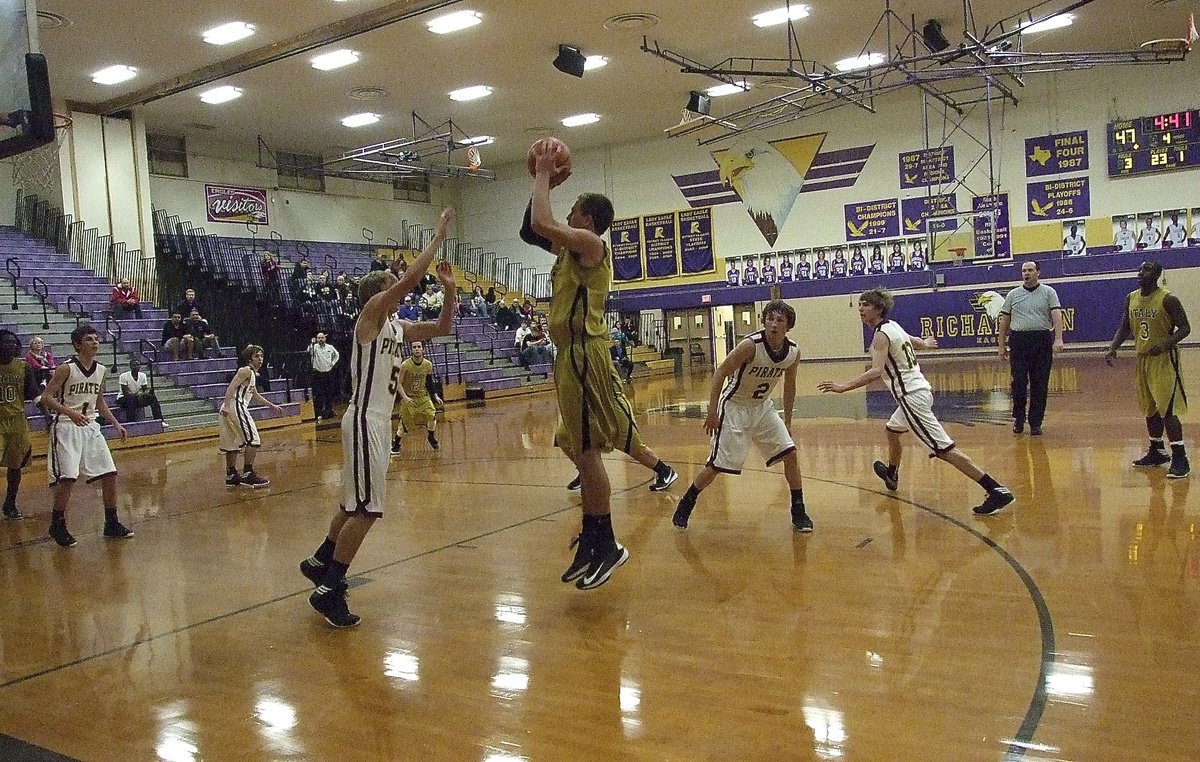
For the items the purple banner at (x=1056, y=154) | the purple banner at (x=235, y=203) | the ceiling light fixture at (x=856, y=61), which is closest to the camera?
the ceiling light fixture at (x=856, y=61)

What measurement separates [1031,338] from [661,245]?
687 inches

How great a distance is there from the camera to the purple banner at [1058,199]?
20.3 metres

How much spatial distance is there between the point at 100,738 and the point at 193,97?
18.9m

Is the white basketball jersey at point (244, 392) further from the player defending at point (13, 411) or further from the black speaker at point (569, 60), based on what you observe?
the black speaker at point (569, 60)

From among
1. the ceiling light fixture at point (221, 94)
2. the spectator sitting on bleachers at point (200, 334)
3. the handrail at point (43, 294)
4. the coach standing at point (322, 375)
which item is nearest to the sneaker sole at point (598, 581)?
the coach standing at point (322, 375)

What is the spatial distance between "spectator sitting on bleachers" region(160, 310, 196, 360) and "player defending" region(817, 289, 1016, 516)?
12486 millimetres

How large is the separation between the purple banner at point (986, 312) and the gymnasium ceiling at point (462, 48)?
5202 mm

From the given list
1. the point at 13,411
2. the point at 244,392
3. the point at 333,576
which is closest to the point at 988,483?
the point at 333,576

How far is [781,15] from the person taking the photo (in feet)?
51.8

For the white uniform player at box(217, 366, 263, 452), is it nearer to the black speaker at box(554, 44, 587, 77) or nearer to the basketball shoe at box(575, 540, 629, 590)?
the basketball shoe at box(575, 540, 629, 590)

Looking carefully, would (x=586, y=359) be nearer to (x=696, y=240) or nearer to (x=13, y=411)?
(x=13, y=411)

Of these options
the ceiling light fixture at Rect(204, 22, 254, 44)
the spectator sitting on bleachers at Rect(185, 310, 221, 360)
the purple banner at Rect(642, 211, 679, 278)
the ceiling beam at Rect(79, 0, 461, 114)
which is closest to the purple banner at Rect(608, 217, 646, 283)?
the purple banner at Rect(642, 211, 679, 278)

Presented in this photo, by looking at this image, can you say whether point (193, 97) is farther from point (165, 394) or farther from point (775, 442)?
point (775, 442)

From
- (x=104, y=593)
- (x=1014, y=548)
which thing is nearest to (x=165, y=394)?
(x=104, y=593)
